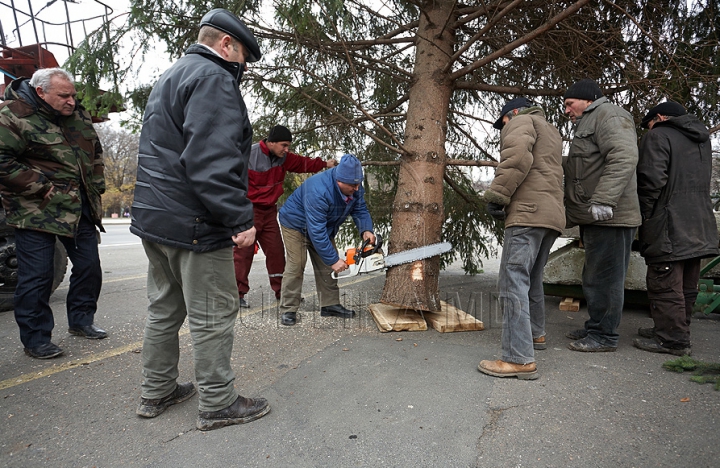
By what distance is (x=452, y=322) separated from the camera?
3975mm

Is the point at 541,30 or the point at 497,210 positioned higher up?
the point at 541,30

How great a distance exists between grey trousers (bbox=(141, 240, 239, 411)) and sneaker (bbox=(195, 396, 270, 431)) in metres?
0.03

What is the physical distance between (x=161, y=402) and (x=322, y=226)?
6.47 ft

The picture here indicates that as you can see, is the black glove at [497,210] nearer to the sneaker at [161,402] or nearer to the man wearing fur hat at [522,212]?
the man wearing fur hat at [522,212]

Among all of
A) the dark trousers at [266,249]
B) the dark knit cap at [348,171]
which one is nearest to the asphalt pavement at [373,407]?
the dark trousers at [266,249]

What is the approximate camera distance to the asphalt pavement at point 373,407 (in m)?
2.05

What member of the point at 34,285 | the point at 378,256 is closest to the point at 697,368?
the point at 378,256

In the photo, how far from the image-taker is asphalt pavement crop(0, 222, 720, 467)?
2.05 metres

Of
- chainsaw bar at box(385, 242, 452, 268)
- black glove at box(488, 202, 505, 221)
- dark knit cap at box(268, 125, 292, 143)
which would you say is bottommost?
chainsaw bar at box(385, 242, 452, 268)

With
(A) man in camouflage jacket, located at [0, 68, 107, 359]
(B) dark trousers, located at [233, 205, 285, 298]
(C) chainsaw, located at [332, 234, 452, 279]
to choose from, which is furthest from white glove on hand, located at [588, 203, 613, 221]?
(A) man in camouflage jacket, located at [0, 68, 107, 359]

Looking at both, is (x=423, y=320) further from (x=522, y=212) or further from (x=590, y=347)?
(x=522, y=212)

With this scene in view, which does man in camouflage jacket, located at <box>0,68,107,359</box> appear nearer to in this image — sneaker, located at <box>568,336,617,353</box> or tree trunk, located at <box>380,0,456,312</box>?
tree trunk, located at <box>380,0,456,312</box>

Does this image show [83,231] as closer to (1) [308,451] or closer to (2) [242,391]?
(2) [242,391]

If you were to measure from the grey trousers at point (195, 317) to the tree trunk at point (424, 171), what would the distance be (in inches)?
79.4
